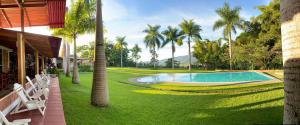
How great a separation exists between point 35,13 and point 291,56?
13.2 metres

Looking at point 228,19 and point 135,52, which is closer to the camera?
point 228,19

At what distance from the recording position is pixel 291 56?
8.67 ft

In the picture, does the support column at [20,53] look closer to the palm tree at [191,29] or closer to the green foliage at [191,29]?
the palm tree at [191,29]

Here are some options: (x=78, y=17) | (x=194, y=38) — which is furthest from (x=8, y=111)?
(x=194, y=38)

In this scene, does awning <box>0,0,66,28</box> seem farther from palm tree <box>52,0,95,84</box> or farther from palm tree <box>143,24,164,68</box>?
palm tree <box>143,24,164,68</box>

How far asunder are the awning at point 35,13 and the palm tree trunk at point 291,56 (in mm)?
9216

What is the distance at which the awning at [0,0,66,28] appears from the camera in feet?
36.3

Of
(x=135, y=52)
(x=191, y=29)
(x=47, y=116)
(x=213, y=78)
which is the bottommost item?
(x=213, y=78)

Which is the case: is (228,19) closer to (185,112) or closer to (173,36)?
(173,36)

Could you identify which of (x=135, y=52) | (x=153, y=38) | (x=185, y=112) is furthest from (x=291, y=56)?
(x=135, y=52)

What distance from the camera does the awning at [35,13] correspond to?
36.3 ft

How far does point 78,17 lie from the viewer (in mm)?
23016

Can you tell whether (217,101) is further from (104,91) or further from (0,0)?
(0,0)

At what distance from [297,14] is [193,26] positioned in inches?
1994
